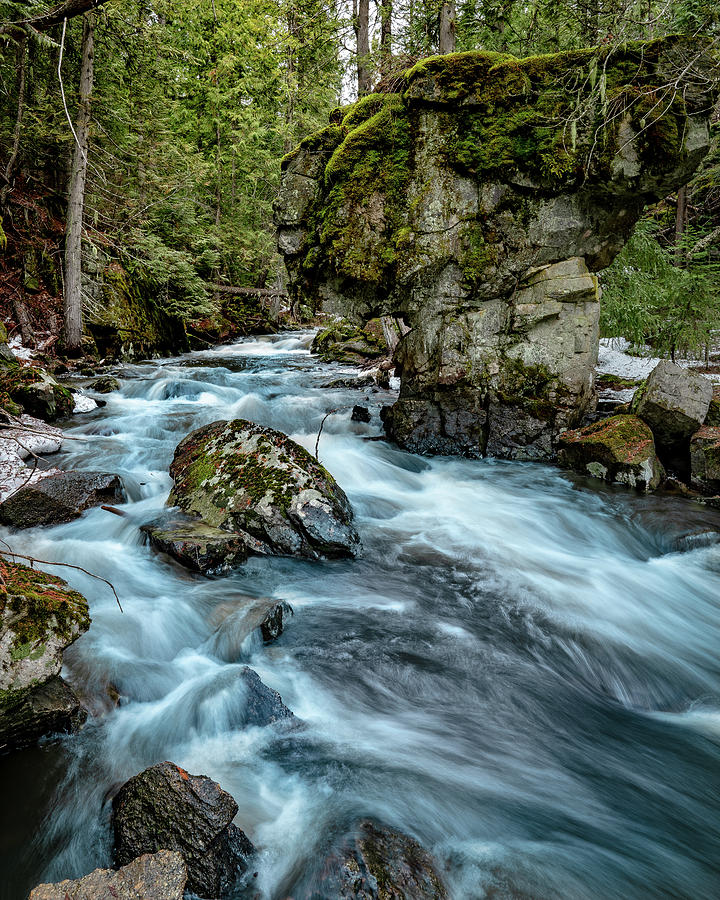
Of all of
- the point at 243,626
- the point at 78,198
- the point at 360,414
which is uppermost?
the point at 78,198

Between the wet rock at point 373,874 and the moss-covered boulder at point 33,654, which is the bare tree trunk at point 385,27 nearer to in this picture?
the moss-covered boulder at point 33,654

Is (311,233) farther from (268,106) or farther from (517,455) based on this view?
(268,106)

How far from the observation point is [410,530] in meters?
6.39

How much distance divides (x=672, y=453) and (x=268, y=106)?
78.2 feet

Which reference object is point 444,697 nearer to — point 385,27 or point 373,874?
point 373,874

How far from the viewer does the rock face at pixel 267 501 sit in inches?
202

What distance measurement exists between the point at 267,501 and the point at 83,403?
6.29 metres

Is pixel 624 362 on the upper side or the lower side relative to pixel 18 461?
upper

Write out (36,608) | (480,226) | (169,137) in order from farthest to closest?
(169,137) < (480,226) < (36,608)

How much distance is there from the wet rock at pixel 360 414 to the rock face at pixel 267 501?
13.1 ft

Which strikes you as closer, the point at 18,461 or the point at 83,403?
the point at 18,461

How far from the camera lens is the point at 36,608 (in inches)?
102

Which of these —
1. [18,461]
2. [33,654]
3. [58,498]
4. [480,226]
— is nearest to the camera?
[33,654]

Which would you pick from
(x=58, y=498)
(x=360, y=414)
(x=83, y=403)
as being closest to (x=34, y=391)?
(x=83, y=403)
